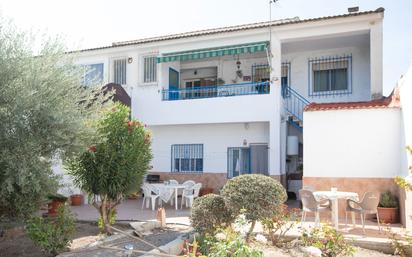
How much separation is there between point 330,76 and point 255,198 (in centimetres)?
1306

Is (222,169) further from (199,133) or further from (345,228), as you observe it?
(345,228)

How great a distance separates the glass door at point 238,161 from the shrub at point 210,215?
10.8 m

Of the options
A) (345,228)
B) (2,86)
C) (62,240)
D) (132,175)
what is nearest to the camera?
(2,86)

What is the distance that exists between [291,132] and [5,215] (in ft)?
46.2

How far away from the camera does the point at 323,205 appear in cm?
1216

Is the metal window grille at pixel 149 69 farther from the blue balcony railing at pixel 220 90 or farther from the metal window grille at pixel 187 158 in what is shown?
the metal window grille at pixel 187 158

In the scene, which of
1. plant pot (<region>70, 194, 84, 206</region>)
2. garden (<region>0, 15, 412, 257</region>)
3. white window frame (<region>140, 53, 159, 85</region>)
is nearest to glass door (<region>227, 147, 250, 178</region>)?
white window frame (<region>140, 53, 159, 85</region>)

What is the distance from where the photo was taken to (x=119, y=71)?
22.1 m

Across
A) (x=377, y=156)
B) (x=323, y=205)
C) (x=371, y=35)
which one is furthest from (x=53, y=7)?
(x=371, y=35)

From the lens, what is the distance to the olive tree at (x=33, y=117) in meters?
7.88

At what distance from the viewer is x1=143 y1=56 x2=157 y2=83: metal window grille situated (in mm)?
21234

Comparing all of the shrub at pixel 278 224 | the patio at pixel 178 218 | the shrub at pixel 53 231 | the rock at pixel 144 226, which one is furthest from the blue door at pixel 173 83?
the shrub at pixel 53 231

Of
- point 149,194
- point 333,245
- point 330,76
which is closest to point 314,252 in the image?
point 333,245

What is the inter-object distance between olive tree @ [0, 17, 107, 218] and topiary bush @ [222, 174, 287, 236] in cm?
350
